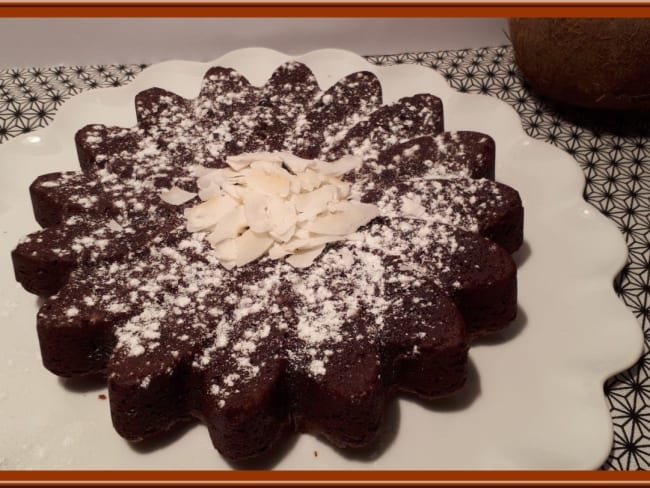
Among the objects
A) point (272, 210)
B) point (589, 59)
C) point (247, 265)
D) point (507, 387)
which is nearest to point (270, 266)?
point (247, 265)

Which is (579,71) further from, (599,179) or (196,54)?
(196,54)

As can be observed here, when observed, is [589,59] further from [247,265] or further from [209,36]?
[209,36]

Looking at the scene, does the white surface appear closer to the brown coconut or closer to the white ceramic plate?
the brown coconut

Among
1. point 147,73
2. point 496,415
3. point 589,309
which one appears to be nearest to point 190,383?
point 496,415

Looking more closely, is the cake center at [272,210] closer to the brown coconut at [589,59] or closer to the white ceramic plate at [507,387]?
the white ceramic plate at [507,387]

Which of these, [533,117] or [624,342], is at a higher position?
[533,117]
